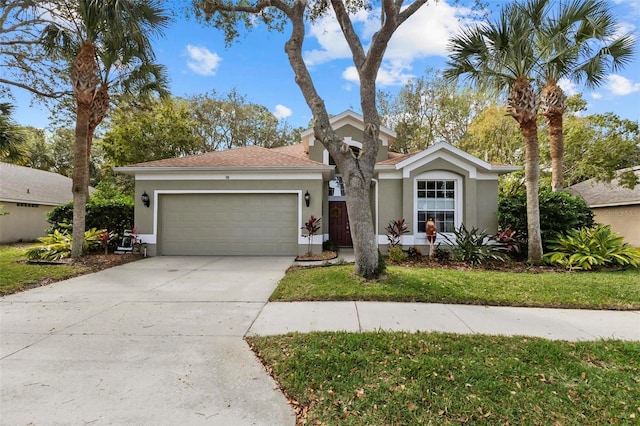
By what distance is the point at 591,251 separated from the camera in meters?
8.63

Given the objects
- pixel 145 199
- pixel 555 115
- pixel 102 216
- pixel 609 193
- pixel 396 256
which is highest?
pixel 555 115

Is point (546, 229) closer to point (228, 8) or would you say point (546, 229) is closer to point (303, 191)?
point (303, 191)

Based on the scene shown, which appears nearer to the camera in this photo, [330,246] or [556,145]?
[556,145]

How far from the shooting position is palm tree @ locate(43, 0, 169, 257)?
27.5ft

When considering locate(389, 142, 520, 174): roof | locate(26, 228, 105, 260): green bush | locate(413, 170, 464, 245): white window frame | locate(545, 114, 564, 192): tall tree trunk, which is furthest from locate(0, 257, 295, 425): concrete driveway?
locate(545, 114, 564, 192): tall tree trunk

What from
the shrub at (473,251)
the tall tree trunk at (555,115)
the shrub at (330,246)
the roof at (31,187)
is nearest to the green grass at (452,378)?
the shrub at (473,251)

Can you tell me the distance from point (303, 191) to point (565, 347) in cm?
844

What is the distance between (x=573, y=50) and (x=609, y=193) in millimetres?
12121

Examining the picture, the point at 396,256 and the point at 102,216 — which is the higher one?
the point at 102,216

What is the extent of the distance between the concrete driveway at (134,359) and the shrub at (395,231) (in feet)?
17.8

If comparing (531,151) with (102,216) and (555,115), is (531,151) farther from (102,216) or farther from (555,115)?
(102,216)

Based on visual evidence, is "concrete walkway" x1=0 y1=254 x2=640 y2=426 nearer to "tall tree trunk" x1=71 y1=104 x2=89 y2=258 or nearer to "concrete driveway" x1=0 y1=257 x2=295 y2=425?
"concrete driveway" x1=0 y1=257 x2=295 y2=425

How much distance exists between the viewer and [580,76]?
10.1 m

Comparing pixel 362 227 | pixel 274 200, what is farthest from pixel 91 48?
pixel 362 227
